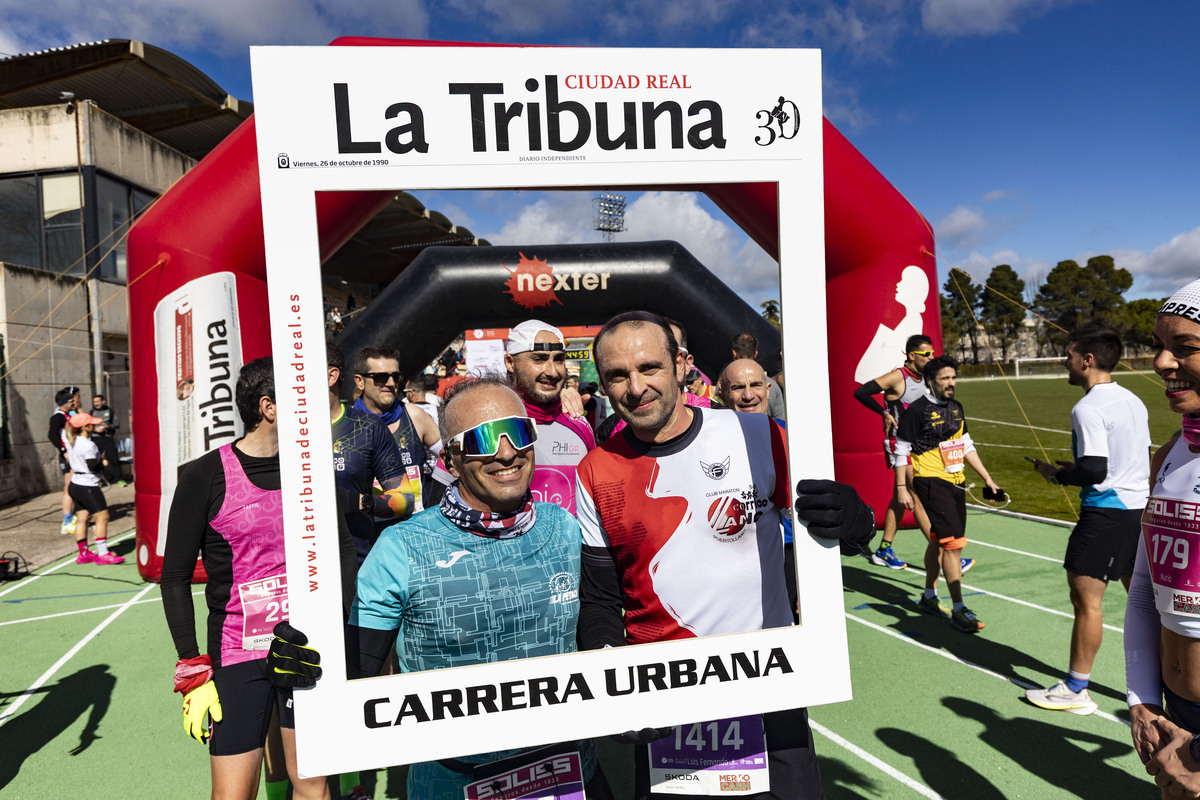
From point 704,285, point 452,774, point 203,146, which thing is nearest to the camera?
point 452,774

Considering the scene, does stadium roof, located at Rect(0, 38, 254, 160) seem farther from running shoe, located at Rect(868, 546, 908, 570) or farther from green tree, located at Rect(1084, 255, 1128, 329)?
green tree, located at Rect(1084, 255, 1128, 329)

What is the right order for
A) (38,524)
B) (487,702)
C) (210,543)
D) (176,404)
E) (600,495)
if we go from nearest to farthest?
1. (487,702)
2. (600,495)
3. (210,543)
4. (176,404)
5. (38,524)

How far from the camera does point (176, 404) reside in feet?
18.5

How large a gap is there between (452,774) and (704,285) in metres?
10.2

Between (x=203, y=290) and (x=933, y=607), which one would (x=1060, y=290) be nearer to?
(x=933, y=607)

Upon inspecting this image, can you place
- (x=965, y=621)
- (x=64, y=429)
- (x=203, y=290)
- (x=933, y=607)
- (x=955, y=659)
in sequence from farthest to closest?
(x=64, y=429)
(x=203, y=290)
(x=933, y=607)
(x=965, y=621)
(x=955, y=659)

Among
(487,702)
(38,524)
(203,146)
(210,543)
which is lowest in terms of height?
(38,524)

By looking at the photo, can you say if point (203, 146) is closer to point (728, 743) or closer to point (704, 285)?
point (704, 285)

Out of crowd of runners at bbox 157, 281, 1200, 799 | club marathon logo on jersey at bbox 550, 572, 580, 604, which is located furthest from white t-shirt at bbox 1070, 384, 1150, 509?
club marathon logo on jersey at bbox 550, 572, 580, 604

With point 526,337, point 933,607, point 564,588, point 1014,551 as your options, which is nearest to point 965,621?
point 933,607

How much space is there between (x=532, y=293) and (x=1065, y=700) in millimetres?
8524

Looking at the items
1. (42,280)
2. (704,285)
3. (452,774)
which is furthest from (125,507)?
(452,774)

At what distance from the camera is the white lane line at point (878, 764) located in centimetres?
299

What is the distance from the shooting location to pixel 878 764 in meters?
3.22
